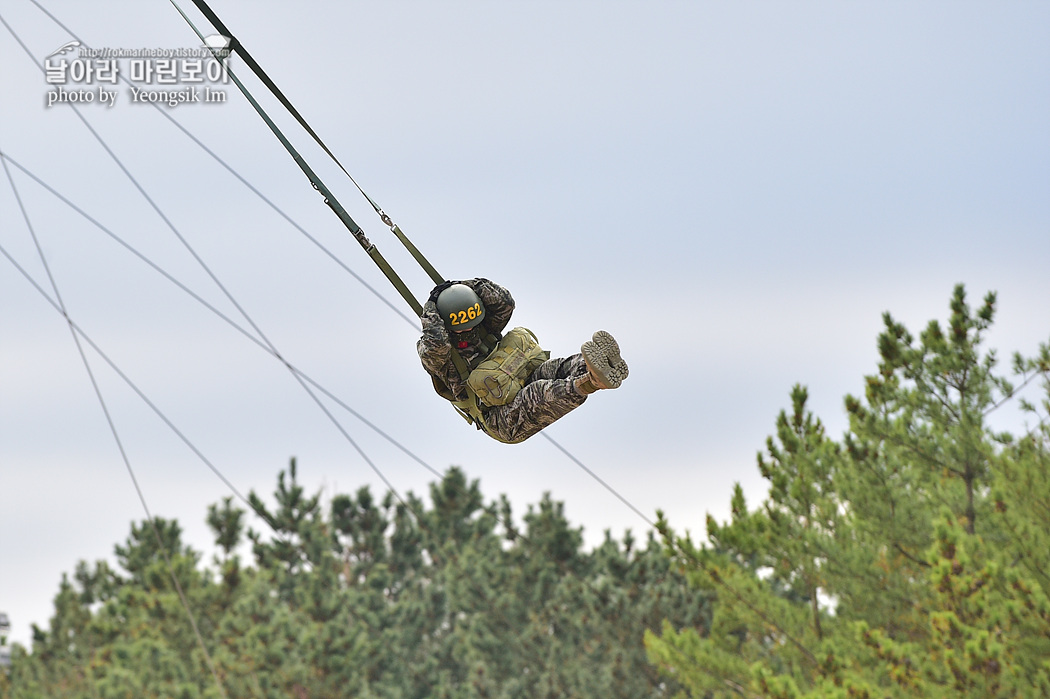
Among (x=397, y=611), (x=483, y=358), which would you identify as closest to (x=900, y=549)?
(x=483, y=358)

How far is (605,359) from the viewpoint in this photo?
33.3ft

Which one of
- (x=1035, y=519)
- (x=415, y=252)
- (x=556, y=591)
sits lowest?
(x=415, y=252)

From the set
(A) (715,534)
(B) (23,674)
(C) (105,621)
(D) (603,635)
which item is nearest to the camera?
(A) (715,534)

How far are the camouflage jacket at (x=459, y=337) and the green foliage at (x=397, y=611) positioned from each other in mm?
24775

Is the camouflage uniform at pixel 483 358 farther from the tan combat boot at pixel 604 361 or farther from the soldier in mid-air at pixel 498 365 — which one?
the tan combat boot at pixel 604 361

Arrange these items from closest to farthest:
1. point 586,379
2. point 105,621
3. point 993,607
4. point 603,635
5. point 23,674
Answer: point 586,379
point 993,607
point 603,635
point 105,621
point 23,674

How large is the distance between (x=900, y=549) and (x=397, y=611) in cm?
2151

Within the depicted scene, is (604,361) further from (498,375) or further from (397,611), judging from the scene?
(397,611)

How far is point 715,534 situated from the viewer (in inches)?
1107

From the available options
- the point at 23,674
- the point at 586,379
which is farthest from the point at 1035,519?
the point at 23,674

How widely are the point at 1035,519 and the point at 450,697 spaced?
72.9 ft

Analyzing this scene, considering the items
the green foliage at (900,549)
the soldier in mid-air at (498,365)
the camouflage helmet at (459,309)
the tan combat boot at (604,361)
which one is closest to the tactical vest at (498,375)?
the soldier in mid-air at (498,365)

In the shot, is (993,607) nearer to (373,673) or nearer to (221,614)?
(373,673)

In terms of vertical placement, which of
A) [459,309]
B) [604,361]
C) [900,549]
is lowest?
[604,361]
